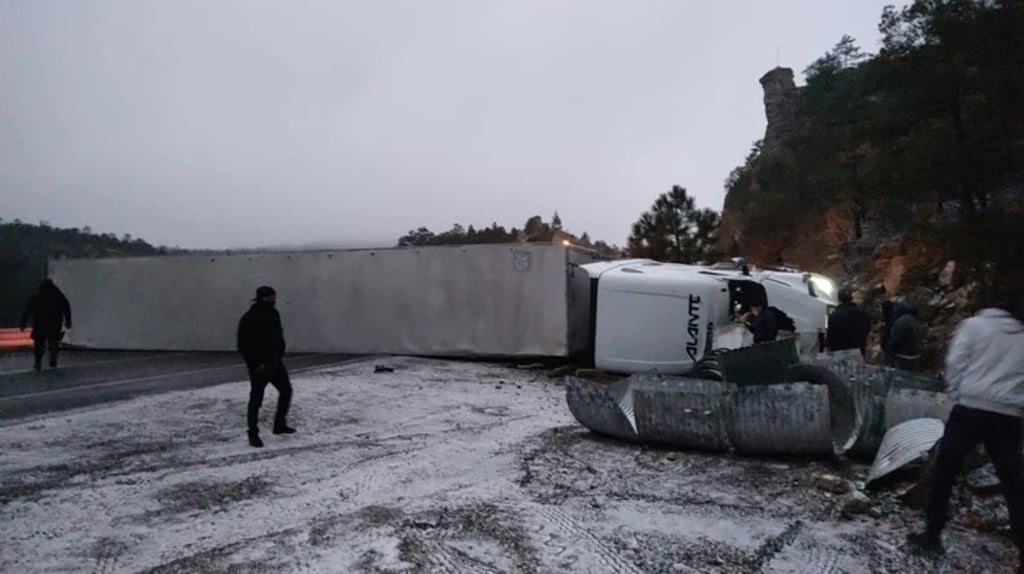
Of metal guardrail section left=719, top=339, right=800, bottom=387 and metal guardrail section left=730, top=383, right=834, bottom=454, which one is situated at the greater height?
metal guardrail section left=719, top=339, right=800, bottom=387

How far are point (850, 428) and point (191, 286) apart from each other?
15225mm

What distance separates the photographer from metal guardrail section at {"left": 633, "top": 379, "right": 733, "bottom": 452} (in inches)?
226

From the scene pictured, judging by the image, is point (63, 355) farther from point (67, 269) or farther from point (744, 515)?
point (744, 515)

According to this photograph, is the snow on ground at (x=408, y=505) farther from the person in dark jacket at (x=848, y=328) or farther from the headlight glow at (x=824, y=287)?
the headlight glow at (x=824, y=287)

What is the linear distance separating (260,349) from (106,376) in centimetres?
706

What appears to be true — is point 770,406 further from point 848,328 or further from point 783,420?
point 848,328

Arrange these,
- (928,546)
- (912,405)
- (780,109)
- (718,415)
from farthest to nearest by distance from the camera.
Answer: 1. (780,109)
2. (718,415)
3. (912,405)
4. (928,546)

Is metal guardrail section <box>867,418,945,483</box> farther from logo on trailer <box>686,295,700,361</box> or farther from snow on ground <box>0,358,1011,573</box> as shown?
logo on trailer <box>686,295,700,361</box>

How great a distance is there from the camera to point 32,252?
114 ft

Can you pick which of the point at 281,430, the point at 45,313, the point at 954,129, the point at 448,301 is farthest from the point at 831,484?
the point at 954,129

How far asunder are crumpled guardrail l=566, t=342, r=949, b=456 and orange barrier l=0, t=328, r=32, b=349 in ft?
62.7

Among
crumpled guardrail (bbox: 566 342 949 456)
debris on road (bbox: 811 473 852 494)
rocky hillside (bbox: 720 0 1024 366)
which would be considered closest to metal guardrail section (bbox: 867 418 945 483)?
debris on road (bbox: 811 473 852 494)

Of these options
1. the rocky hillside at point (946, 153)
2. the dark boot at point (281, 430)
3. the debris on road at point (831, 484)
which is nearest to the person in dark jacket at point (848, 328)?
the debris on road at point (831, 484)

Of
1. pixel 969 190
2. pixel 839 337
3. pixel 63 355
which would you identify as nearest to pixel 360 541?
pixel 839 337
